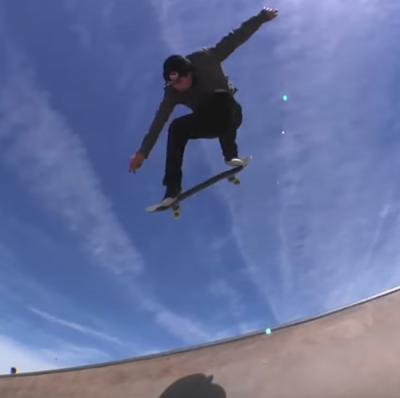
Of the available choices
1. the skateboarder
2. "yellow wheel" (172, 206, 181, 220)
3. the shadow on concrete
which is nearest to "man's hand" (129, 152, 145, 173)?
the skateboarder

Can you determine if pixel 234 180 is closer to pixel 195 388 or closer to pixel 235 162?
pixel 235 162

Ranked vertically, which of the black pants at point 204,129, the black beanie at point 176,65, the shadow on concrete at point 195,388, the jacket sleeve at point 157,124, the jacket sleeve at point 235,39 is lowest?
the shadow on concrete at point 195,388

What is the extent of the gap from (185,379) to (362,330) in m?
1.96

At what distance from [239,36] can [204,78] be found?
694 mm

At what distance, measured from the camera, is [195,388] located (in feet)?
15.7

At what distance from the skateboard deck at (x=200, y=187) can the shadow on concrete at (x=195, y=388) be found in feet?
6.21

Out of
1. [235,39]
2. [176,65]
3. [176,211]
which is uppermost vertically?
[235,39]

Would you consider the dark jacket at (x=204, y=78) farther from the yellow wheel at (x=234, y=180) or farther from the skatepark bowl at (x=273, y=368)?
the skatepark bowl at (x=273, y=368)

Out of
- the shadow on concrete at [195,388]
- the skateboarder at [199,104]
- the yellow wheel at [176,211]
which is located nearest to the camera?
the shadow on concrete at [195,388]

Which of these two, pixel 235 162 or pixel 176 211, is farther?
pixel 176 211

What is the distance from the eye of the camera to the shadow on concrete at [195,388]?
183 inches

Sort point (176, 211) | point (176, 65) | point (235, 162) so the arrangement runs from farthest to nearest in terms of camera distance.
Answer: point (176, 211), point (235, 162), point (176, 65)

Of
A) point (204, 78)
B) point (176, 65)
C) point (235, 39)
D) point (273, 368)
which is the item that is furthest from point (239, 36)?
point (273, 368)

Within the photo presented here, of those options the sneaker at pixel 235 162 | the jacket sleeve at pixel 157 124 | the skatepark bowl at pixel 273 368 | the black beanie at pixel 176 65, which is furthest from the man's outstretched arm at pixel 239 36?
the skatepark bowl at pixel 273 368
